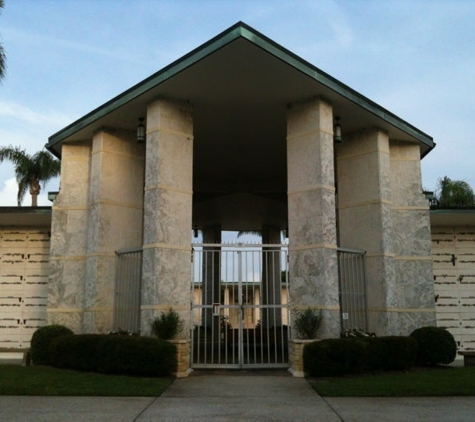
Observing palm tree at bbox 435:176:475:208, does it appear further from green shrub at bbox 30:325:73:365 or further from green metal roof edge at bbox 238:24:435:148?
green shrub at bbox 30:325:73:365

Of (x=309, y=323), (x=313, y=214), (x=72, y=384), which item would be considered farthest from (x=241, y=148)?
(x=72, y=384)

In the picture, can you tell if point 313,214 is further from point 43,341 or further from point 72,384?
point 43,341

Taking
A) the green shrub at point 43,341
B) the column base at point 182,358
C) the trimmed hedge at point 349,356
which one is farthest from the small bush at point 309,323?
the green shrub at point 43,341

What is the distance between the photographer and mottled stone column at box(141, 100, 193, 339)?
521 inches

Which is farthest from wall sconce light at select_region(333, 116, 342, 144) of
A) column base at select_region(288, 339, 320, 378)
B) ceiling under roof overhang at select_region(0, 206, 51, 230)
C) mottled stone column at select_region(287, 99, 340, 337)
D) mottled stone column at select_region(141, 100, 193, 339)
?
ceiling under roof overhang at select_region(0, 206, 51, 230)

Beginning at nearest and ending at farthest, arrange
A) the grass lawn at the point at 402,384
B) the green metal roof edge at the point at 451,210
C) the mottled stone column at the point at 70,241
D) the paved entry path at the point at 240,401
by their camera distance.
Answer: the paved entry path at the point at 240,401
the grass lawn at the point at 402,384
the mottled stone column at the point at 70,241
the green metal roof edge at the point at 451,210

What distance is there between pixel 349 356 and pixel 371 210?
16.2 feet

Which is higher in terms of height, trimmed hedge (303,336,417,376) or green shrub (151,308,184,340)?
green shrub (151,308,184,340)

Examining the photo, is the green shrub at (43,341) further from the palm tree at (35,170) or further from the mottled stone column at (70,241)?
the palm tree at (35,170)

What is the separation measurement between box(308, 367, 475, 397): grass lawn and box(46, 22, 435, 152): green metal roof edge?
22.5ft

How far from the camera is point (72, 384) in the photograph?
10.7 metres

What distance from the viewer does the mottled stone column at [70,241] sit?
15.6 m

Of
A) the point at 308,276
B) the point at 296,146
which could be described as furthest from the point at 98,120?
the point at 308,276

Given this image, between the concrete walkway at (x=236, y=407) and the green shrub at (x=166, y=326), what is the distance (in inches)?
92.6
